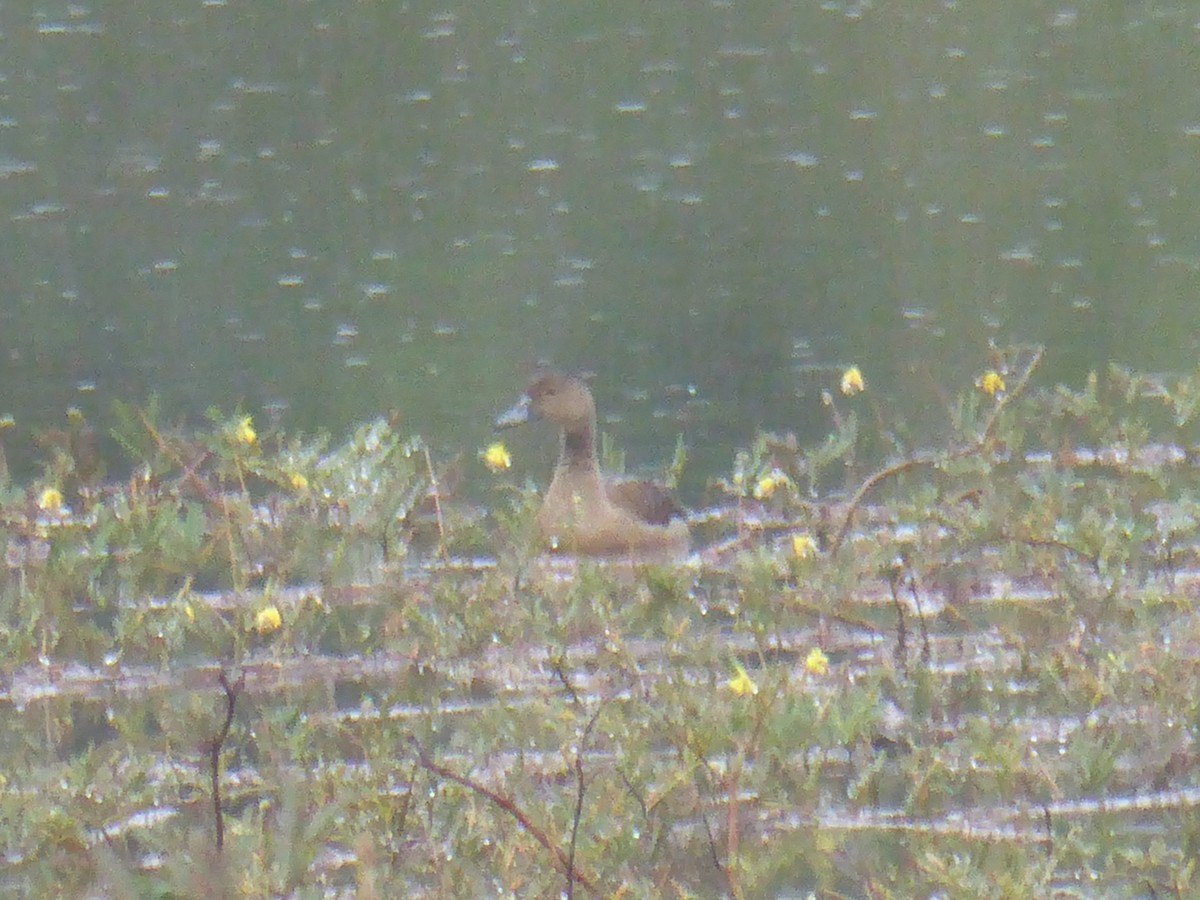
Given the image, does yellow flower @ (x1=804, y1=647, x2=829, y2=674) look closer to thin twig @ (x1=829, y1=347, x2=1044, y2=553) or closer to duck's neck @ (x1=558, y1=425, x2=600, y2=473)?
thin twig @ (x1=829, y1=347, x2=1044, y2=553)

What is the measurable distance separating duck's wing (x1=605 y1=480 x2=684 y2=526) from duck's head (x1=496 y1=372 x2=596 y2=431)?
1.24 feet

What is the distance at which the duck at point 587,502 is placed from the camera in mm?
5605

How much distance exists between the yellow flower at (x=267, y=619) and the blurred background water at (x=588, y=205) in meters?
2.72

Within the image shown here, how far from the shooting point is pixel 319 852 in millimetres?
3234

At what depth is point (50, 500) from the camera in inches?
196

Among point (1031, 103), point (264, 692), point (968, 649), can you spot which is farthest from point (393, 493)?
point (1031, 103)

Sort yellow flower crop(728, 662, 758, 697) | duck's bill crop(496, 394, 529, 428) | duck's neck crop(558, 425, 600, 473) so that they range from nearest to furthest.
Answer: yellow flower crop(728, 662, 758, 697), duck's neck crop(558, 425, 600, 473), duck's bill crop(496, 394, 529, 428)

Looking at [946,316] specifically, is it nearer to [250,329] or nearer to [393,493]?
[250,329]

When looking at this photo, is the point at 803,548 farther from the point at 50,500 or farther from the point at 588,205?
the point at 588,205

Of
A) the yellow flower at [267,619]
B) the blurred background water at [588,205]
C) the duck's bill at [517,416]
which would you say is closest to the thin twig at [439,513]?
the yellow flower at [267,619]

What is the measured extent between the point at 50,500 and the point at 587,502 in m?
1.54

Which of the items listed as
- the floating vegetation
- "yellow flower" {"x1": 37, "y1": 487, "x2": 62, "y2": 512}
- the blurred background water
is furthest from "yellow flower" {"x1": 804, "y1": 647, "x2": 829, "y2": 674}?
the blurred background water

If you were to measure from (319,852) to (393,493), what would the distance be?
190 centimetres

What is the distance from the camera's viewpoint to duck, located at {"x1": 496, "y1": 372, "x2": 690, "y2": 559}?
5.61 metres
